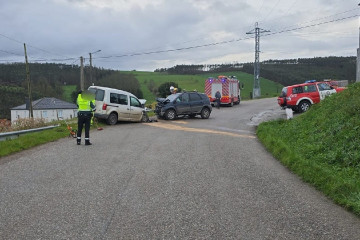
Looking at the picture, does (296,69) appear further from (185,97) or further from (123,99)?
(123,99)

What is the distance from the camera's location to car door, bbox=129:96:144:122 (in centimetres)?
2184

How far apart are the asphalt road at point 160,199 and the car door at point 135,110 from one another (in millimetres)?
11473

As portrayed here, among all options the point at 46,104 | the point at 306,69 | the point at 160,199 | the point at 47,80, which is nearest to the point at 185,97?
the point at 160,199

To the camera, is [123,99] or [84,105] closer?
[84,105]

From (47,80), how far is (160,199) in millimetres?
65734

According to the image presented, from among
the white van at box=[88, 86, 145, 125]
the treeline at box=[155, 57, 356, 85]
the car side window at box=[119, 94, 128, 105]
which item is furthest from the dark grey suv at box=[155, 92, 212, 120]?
the treeline at box=[155, 57, 356, 85]

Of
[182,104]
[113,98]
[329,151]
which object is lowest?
[329,151]

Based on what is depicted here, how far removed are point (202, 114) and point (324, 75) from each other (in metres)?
48.6

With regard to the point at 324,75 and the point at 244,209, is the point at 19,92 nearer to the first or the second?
the point at 324,75

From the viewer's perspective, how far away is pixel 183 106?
24.3m

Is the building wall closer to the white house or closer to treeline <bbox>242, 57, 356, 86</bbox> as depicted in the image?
the white house

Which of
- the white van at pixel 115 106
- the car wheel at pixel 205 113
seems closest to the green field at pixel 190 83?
the car wheel at pixel 205 113

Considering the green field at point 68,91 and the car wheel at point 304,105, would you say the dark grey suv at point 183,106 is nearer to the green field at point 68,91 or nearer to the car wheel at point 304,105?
the car wheel at point 304,105

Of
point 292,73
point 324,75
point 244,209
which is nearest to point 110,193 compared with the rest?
point 244,209
